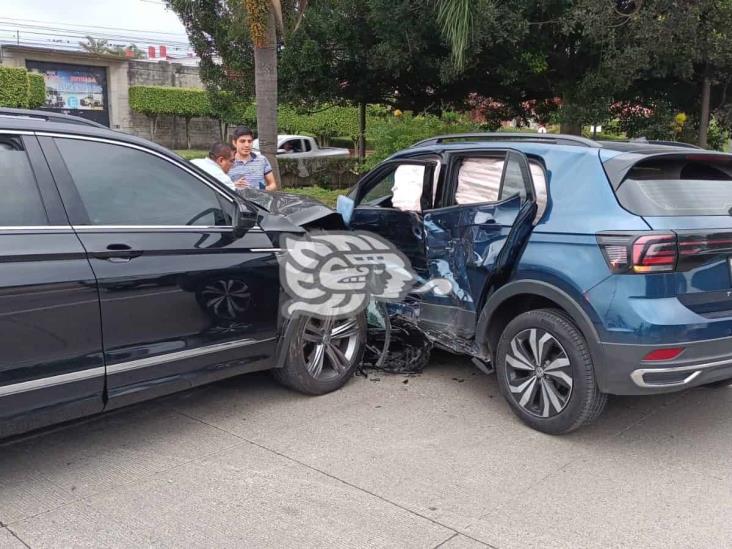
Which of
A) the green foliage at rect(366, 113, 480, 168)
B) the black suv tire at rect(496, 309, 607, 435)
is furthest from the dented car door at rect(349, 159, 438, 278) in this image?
the green foliage at rect(366, 113, 480, 168)

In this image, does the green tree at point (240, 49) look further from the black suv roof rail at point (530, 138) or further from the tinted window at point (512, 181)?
the tinted window at point (512, 181)

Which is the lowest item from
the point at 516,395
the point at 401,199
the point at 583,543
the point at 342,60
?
the point at 583,543

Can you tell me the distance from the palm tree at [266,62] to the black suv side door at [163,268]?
4.98m

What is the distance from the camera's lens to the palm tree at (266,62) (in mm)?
8258

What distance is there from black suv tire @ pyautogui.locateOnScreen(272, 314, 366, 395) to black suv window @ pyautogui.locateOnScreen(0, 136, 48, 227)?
5.61ft

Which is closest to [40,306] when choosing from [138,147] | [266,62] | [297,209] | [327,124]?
[138,147]

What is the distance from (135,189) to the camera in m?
3.71

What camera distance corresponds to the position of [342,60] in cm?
1151

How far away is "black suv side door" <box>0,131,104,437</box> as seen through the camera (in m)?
3.07

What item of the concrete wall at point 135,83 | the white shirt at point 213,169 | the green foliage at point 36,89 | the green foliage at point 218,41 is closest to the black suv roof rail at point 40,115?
the white shirt at point 213,169

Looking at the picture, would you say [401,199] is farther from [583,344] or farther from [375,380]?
[583,344]

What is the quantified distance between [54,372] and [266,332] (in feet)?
4.41

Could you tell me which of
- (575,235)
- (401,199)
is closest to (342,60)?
(401,199)

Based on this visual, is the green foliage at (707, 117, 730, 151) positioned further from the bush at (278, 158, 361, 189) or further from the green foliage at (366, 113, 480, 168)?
the bush at (278, 158, 361, 189)
